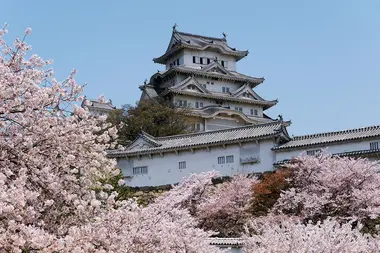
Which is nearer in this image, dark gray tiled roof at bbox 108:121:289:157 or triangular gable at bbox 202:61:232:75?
dark gray tiled roof at bbox 108:121:289:157

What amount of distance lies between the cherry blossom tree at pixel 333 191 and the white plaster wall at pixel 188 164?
6598 millimetres

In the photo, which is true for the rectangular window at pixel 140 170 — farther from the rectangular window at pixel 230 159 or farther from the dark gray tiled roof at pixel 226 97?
the dark gray tiled roof at pixel 226 97

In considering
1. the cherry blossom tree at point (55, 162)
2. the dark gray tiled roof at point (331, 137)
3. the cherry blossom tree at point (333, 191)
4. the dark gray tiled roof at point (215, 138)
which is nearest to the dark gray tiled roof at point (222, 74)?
the dark gray tiled roof at point (215, 138)

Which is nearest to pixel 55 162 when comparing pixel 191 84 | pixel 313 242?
pixel 313 242

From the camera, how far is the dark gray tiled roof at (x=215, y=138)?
101 ft

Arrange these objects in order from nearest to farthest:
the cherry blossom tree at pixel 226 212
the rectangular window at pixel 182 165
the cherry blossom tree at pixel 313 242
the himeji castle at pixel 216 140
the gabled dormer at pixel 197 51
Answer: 1. the cherry blossom tree at pixel 313 242
2. the cherry blossom tree at pixel 226 212
3. the himeji castle at pixel 216 140
4. the rectangular window at pixel 182 165
5. the gabled dormer at pixel 197 51

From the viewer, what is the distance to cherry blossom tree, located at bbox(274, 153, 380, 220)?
68.1ft

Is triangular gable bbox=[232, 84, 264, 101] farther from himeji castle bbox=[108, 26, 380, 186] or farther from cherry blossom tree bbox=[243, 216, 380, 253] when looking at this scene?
cherry blossom tree bbox=[243, 216, 380, 253]

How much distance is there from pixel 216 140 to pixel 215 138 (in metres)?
0.42

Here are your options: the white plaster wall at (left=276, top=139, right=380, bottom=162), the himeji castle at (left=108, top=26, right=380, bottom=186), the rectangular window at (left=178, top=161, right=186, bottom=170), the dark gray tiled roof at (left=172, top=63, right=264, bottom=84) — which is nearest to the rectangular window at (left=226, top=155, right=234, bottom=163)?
the himeji castle at (left=108, top=26, right=380, bottom=186)

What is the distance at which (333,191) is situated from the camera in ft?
71.5

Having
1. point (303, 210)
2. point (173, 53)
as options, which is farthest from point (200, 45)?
point (303, 210)

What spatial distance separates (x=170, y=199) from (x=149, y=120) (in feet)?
51.5

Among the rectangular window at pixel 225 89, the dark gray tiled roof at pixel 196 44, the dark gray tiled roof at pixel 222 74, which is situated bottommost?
the rectangular window at pixel 225 89
